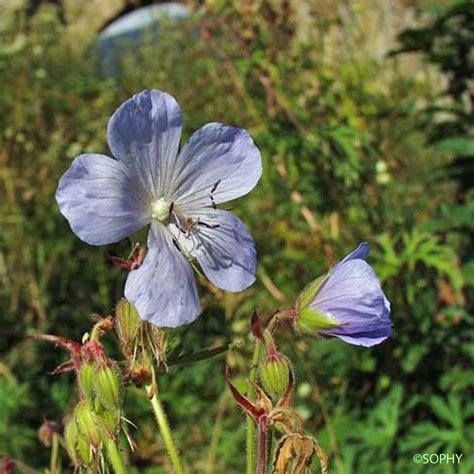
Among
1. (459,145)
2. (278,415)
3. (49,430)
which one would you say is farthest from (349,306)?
(459,145)

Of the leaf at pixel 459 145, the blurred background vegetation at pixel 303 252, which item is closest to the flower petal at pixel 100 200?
the blurred background vegetation at pixel 303 252

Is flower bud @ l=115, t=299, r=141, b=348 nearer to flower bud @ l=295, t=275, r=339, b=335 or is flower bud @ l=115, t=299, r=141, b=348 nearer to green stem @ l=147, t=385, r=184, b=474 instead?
green stem @ l=147, t=385, r=184, b=474

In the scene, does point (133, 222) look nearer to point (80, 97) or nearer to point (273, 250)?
point (273, 250)

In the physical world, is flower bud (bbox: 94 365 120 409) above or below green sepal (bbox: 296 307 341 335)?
above

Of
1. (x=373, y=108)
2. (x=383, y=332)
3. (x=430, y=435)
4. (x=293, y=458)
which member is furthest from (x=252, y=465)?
(x=373, y=108)

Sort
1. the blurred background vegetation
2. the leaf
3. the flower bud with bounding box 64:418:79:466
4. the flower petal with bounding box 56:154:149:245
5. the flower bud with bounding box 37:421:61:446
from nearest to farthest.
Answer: the flower petal with bounding box 56:154:149:245 < the flower bud with bounding box 64:418:79:466 < the flower bud with bounding box 37:421:61:446 < the blurred background vegetation < the leaf

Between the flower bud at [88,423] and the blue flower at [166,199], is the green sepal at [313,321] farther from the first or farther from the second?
the flower bud at [88,423]

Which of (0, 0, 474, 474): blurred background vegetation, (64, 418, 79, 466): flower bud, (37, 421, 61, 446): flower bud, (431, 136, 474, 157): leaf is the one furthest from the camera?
(431, 136, 474, 157): leaf

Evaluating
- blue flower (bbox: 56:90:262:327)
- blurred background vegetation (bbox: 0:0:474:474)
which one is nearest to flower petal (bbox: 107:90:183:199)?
blue flower (bbox: 56:90:262:327)

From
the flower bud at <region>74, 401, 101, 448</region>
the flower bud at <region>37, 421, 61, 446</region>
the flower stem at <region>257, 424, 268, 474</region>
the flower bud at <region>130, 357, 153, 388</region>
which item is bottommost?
the flower bud at <region>37, 421, 61, 446</region>
